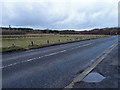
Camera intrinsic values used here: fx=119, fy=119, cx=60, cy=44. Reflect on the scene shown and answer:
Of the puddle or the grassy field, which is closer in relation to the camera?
the puddle

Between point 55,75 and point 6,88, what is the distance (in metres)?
2.07

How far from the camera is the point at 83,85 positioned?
169 inches

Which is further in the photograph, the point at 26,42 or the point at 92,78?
the point at 26,42

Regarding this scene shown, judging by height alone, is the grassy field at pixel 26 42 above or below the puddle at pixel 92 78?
above

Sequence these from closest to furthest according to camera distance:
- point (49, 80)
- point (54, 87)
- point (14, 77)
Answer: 1. point (54, 87)
2. point (49, 80)
3. point (14, 77)

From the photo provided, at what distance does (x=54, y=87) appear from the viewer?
422 cm

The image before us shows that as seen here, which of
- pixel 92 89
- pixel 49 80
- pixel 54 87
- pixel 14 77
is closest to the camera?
pixel 92 89

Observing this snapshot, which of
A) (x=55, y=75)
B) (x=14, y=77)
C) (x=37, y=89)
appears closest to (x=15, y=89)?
(x=37, y=89)

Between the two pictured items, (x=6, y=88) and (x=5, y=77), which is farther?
(x=5, y=77)

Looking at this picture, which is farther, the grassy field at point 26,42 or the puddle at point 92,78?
the grassy field at point 26,42

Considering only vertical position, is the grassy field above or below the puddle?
above

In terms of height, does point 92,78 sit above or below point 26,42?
below

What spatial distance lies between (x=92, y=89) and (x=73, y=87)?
0.64 m

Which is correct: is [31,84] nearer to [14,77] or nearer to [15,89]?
[15,89]
